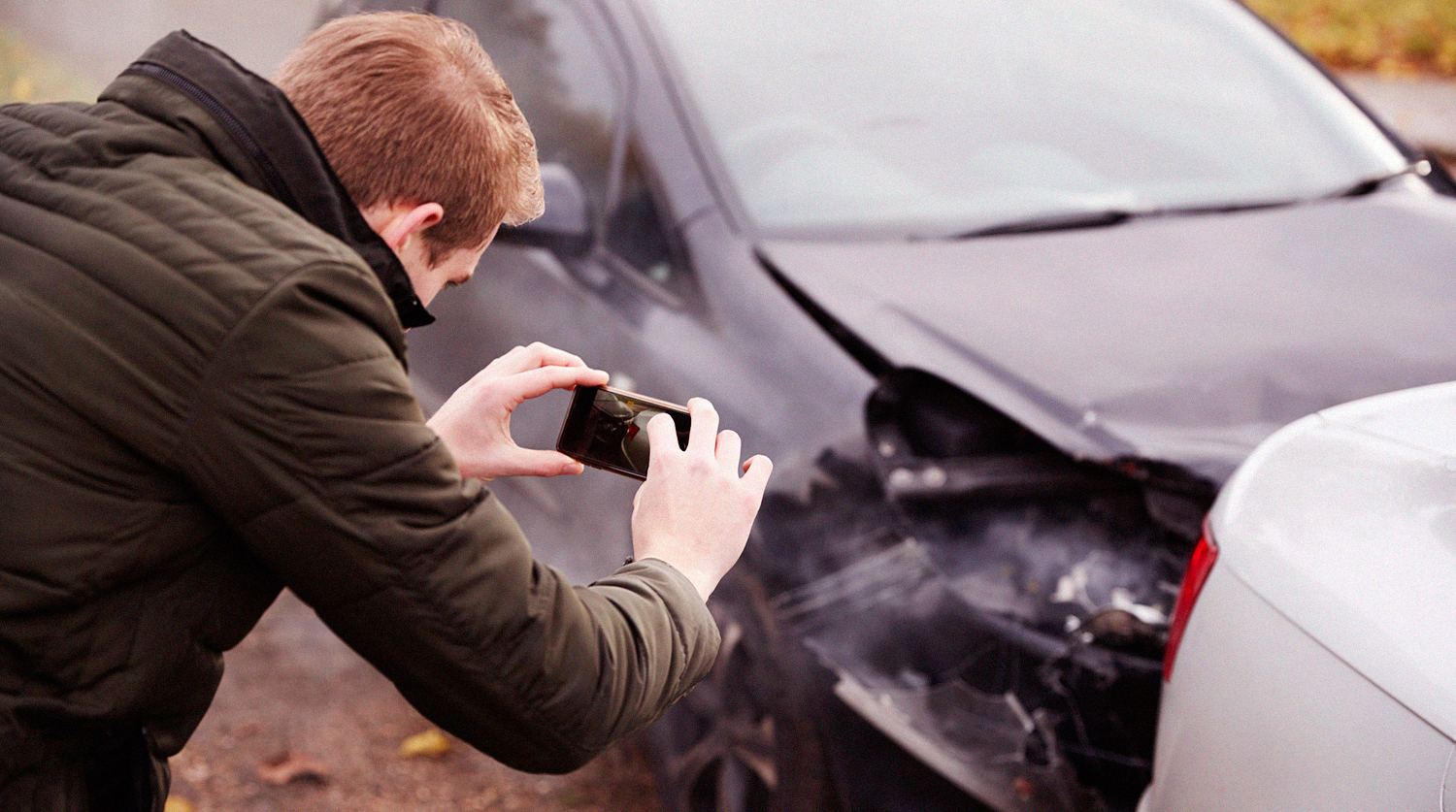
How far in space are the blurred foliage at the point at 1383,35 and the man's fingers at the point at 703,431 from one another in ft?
24.6

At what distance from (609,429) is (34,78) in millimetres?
6936

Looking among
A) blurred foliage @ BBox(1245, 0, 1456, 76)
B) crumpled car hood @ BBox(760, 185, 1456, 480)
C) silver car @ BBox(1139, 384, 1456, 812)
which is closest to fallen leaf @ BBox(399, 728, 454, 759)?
crumpled car hood @ BBox(760, 185, 1456, 480)

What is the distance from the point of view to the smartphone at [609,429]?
4.83ft

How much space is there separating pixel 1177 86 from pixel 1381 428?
1.66m

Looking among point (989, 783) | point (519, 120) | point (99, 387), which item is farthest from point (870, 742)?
point (99, 387)

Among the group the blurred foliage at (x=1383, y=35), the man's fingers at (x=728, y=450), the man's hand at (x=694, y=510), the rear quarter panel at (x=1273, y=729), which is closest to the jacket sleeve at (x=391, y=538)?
the man's hand at (x=694, y=510)

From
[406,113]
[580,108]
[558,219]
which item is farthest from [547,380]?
[580,108]

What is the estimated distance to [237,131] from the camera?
44.4 inches

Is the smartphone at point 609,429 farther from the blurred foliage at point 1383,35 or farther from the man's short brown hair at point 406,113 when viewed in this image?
the blurred foliage at point 1383,35

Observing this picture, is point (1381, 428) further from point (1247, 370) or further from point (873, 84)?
point (873, 84)

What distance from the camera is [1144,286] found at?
7.57 ft

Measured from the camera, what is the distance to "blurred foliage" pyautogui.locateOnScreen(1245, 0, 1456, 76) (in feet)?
25.0

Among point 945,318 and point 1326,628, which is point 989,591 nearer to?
point 945,318

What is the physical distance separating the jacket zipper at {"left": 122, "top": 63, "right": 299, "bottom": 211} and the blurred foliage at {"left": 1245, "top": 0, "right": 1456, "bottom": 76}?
25.6 feet
